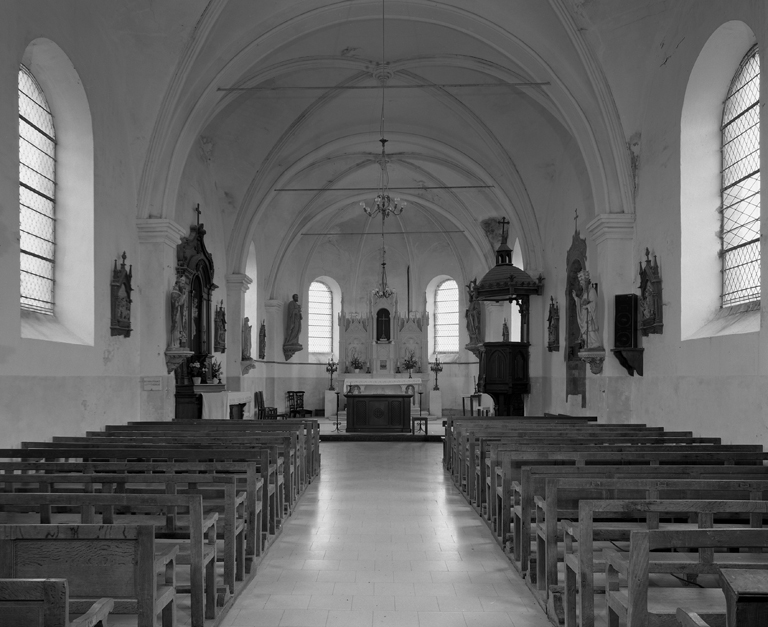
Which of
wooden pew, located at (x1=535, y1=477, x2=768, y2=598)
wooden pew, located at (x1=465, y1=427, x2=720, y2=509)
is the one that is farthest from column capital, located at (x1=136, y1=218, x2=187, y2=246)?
wooden pew, located at (x1=535, y1=477, x2=768, y2=598)

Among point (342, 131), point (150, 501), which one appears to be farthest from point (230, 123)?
point (150, 501)

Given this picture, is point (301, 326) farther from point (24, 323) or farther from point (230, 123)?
point (24, 323)

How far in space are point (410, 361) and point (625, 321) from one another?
17.2 meters

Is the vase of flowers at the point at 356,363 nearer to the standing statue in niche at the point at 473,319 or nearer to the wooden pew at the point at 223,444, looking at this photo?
the standing statue in niche at the point at 473,319

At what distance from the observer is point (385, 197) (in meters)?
18.2

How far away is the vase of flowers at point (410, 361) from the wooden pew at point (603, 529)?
959 inches

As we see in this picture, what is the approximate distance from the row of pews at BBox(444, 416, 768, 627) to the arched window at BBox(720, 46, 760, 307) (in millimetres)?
2681

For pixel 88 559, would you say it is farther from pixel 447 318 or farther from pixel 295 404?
pixel 447 318

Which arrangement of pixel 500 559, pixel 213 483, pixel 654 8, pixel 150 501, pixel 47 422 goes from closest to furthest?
pixel 150 501 → pixel 213 483 → pixel 500 559 → pixel 47 422 → pixel 654 8

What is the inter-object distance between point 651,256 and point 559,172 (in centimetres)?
632

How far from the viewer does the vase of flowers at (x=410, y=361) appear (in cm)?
2931

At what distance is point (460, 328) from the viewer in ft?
98.4

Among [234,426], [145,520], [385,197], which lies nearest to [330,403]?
[385,197]

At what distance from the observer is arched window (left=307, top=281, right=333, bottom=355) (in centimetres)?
3038
